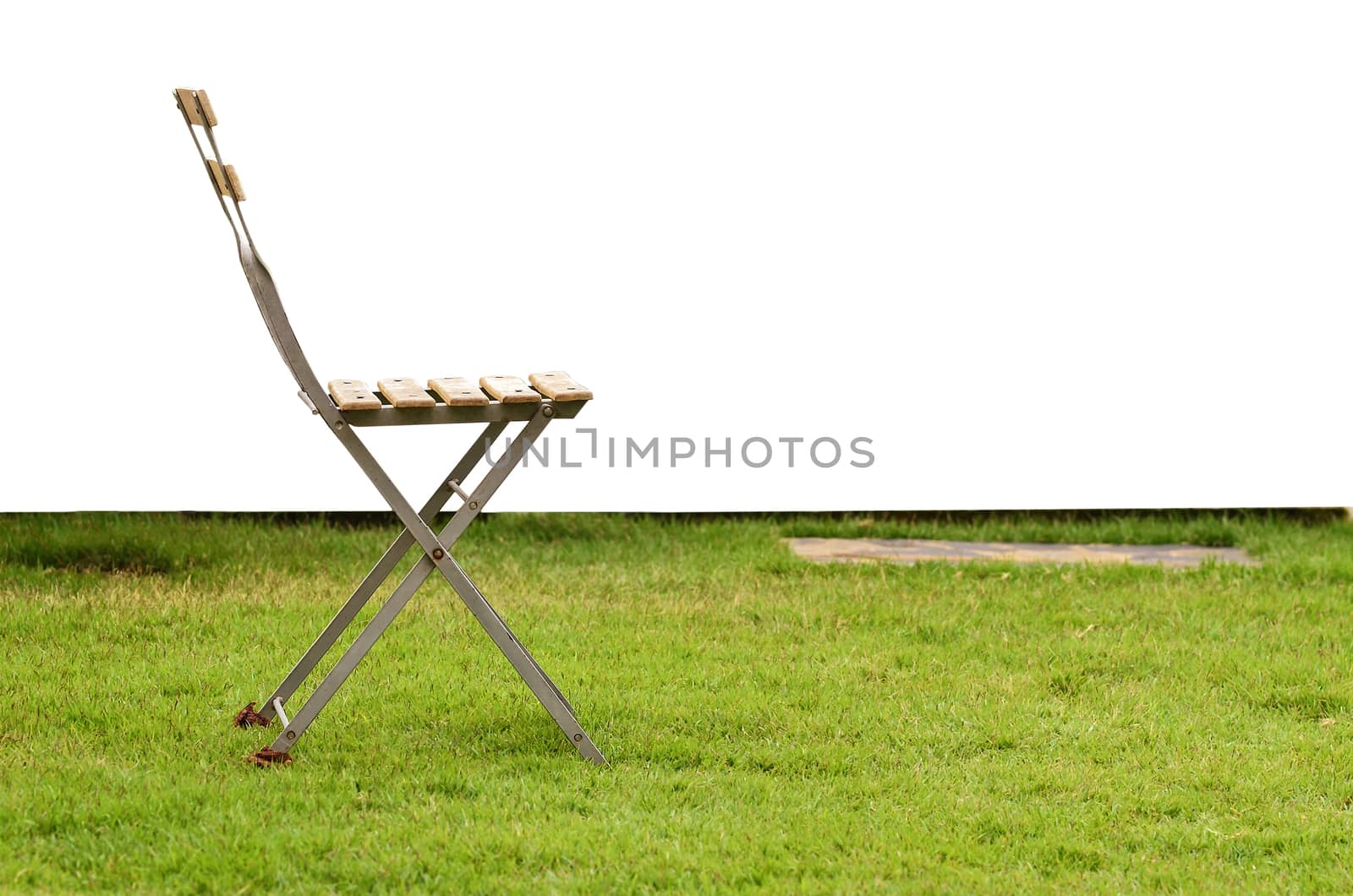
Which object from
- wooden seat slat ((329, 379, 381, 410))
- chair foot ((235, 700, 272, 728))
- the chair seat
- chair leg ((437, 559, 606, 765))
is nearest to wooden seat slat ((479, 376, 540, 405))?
the chair seat

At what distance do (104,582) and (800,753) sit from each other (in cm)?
283

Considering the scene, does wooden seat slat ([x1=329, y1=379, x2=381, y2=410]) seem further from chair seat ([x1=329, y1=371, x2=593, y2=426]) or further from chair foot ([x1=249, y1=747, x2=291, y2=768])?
chair foot ([x1=249, y1=747, x2=291, y2=768])

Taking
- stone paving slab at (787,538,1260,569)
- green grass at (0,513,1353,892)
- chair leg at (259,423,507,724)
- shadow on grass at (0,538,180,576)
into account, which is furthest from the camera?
stone paving slab at (787,538,1260,569)

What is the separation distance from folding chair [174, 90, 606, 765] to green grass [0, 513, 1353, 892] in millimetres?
172

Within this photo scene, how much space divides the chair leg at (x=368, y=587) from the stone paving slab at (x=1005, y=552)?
7.92 feet

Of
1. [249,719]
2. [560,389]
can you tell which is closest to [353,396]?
[560,389]

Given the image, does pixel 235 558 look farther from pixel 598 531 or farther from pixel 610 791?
pixel 610 791

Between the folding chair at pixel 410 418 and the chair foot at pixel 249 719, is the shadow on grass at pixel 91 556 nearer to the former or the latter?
the chair foot at pixel 249 719

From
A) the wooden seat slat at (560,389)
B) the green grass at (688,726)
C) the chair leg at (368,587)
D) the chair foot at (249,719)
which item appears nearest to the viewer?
the green grass at (688,726)

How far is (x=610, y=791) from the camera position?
3.29m

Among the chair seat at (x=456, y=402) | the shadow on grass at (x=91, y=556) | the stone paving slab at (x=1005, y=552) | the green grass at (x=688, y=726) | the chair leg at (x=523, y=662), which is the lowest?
the stone paving slab at (x=1005, y=552)

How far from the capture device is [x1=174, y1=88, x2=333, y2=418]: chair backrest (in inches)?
125


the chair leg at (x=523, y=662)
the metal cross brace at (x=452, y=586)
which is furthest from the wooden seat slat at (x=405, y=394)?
the chair leg at (x=523, y=662)

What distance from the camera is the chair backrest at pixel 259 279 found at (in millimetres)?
3174
